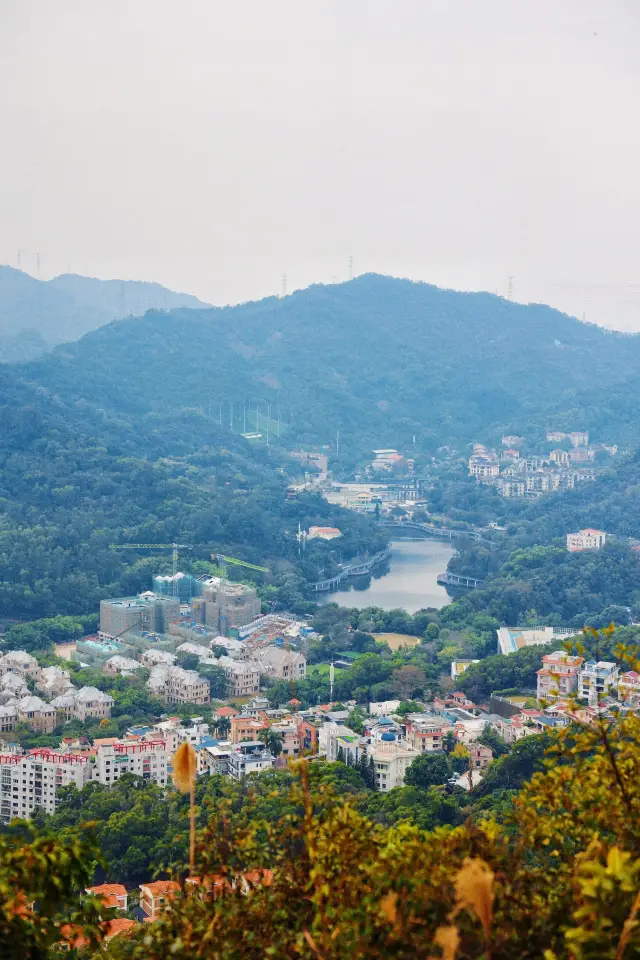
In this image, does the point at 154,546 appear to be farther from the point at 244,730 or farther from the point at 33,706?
the point at 244,730

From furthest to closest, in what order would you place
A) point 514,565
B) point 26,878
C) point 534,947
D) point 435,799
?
point 514,565 < point 435,799 < point 26,878 < point 534,947

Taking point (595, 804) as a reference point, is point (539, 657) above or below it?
below

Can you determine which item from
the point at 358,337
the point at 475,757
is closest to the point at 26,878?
the point at 475,757

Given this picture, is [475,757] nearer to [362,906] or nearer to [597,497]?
[362,906]

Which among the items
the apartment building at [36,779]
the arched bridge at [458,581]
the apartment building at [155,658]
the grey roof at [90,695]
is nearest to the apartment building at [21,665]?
the apartment building at [155,658]

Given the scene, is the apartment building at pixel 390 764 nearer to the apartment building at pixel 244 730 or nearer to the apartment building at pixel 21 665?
the apartment building at pixel 244 730

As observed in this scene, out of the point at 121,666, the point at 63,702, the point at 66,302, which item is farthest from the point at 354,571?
the point at 66,302

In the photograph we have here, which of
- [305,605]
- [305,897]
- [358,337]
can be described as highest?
[358,337]
